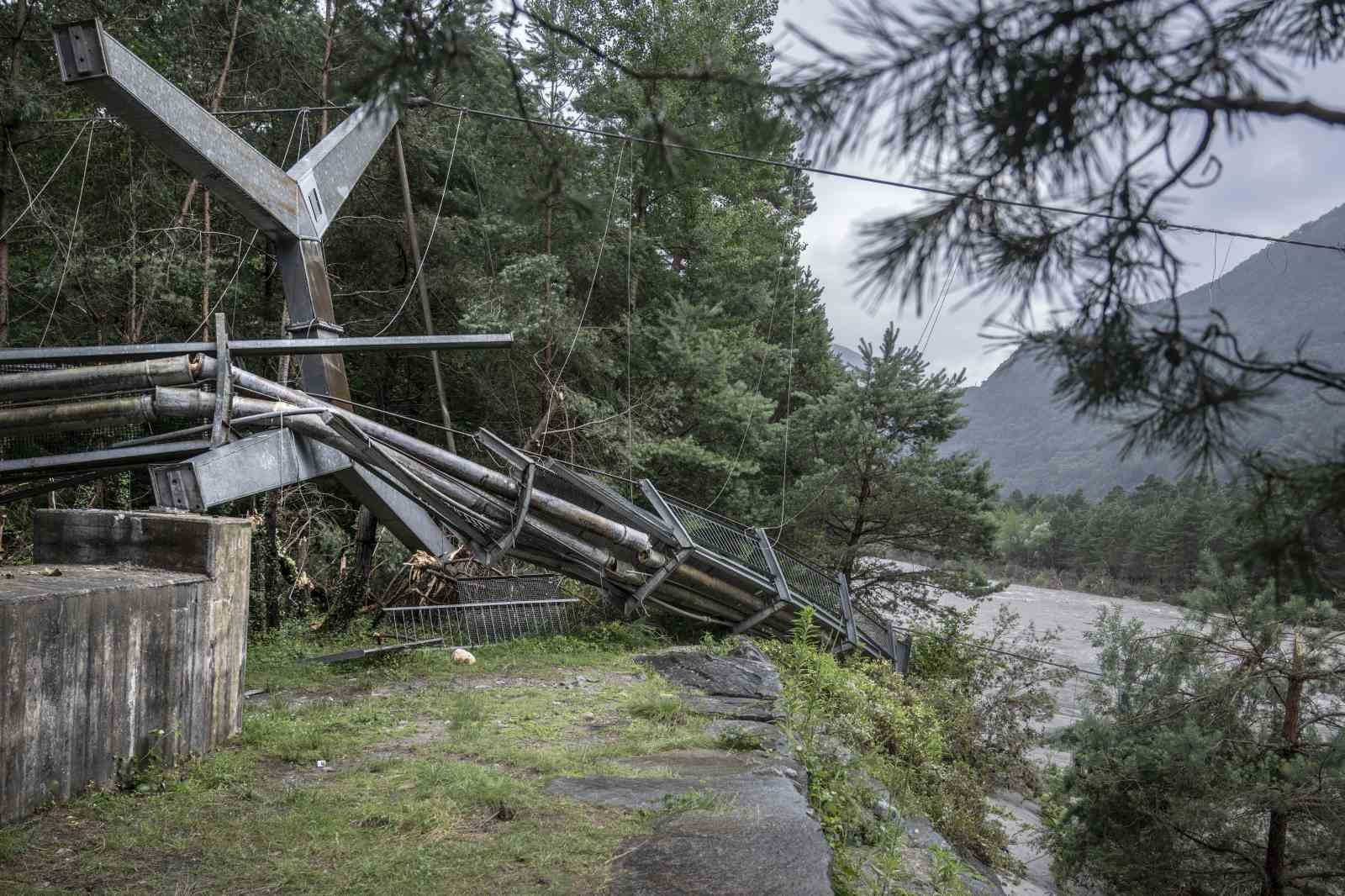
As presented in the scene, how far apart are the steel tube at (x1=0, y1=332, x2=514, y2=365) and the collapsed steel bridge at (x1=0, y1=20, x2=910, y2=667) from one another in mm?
18

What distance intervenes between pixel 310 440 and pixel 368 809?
4.17m

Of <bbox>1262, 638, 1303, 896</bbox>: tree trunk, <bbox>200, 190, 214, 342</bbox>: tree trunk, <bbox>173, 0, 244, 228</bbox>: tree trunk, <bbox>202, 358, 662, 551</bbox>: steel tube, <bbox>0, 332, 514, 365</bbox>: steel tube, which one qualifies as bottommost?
<bbox>1262, 638, 1303, 896</bbox>: tree trunk

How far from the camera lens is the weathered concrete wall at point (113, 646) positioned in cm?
419

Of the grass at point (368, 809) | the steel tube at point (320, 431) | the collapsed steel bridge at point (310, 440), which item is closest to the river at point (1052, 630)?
the collapsed steel bridge at point (310, 440)

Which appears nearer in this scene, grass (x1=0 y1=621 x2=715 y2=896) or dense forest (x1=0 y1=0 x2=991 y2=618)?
grass (x1=0 y1=621 x2=715 y2=896)

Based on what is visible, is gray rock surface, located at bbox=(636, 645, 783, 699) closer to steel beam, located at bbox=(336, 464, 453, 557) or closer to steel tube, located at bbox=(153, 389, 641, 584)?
steel tube, located at bbox=(153, 389, 641, 584)

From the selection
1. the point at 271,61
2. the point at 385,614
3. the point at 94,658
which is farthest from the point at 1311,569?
the point at 271,61

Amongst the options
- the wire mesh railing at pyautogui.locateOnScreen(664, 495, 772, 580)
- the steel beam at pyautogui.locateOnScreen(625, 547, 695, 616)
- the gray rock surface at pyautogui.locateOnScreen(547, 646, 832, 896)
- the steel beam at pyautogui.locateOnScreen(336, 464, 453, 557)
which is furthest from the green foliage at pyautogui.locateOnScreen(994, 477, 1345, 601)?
the steel beam at pyautogui.locateOnScreen(336, 464, 453, 557)

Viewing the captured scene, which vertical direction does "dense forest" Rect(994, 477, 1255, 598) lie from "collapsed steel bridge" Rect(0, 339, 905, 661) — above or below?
below

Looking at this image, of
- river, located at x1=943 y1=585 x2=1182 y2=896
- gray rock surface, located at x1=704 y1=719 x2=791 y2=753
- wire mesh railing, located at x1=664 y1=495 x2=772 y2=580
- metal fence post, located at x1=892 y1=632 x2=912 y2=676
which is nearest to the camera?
gray rock surface, located at x1=704 y1=719 x2=791 y2=753

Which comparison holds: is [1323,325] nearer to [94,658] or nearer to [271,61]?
[94,658]

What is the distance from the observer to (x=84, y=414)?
22.3ft

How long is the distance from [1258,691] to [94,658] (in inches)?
504

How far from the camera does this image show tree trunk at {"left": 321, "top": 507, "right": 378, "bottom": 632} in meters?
10.3
